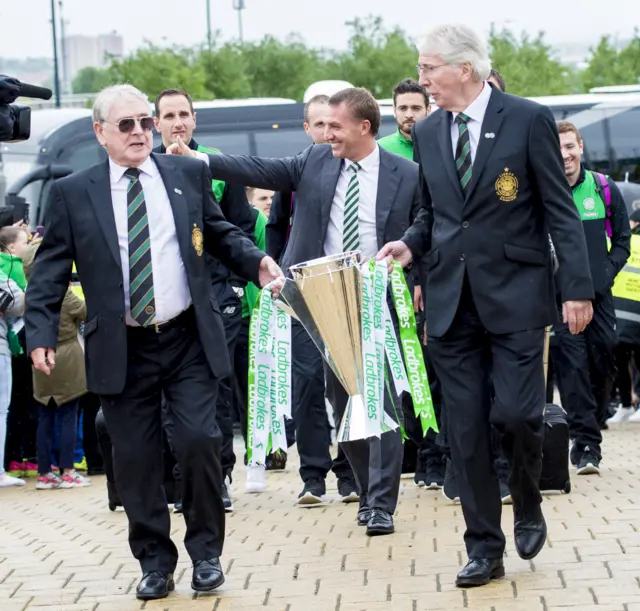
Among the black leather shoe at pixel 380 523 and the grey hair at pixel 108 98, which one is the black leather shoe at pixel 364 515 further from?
the grey hair at pixel 108 98

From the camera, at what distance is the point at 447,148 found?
20.0 ft

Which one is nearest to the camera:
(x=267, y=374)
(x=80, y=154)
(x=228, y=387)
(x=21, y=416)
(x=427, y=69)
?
(x=427, y=69)

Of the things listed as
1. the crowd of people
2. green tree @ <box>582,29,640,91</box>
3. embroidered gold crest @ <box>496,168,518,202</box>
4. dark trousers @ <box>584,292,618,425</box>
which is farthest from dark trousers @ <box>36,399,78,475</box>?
green tree @ <box>582,29,640,91</box>

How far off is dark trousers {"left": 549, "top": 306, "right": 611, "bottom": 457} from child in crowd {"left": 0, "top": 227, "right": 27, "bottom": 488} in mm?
3996

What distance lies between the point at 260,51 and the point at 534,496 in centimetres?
4730

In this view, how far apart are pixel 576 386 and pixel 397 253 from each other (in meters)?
3.86

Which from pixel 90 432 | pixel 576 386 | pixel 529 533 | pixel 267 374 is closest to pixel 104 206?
pixel 267 374

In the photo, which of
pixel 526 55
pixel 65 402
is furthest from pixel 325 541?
pixel 526 55

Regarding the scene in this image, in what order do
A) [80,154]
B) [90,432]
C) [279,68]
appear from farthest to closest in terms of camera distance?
[279,68], [80,154], [90,432]

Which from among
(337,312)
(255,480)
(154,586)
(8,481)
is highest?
(337,312)

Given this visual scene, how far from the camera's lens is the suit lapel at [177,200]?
6098 millimetres

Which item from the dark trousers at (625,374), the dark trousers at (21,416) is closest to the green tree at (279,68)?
the dark trousers at (625,374)

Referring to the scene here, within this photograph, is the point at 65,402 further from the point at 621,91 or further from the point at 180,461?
the point at 621,91

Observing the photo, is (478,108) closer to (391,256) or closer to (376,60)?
(391,256)
